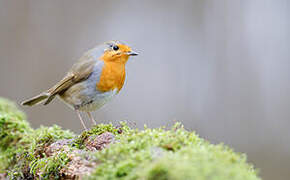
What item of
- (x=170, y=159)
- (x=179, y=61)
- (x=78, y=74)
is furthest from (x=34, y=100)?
(x=179, y=61)

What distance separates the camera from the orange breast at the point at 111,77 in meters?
3.64

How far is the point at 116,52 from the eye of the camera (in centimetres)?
383

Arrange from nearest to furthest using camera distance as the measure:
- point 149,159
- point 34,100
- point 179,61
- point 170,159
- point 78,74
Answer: point 170,159, point 149,159, point 78,74, point 34,100, point 179,61

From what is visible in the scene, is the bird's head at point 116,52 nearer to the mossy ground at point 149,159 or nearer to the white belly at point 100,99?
the white belly at point 100,99

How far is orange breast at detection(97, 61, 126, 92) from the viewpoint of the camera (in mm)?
3643

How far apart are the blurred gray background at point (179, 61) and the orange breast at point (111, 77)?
211 inches

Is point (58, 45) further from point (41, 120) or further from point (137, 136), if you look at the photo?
point (137, 136)

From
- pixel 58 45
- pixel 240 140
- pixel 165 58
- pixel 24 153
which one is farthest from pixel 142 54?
pixel 24 153

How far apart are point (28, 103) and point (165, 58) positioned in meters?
6.19

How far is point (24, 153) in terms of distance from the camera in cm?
296

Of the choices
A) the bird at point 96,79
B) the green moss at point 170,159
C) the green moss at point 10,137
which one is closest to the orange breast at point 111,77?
the bird at point 96,79

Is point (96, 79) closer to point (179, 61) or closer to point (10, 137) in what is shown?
point (10, 137)

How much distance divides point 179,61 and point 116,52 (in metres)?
5.97

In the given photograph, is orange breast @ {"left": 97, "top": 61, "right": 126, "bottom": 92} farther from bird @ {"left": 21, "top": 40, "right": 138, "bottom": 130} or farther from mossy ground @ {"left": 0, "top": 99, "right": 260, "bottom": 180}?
mossy ground @ {"left": 0, "top": 99, "right": 260, "bottom": 180}
